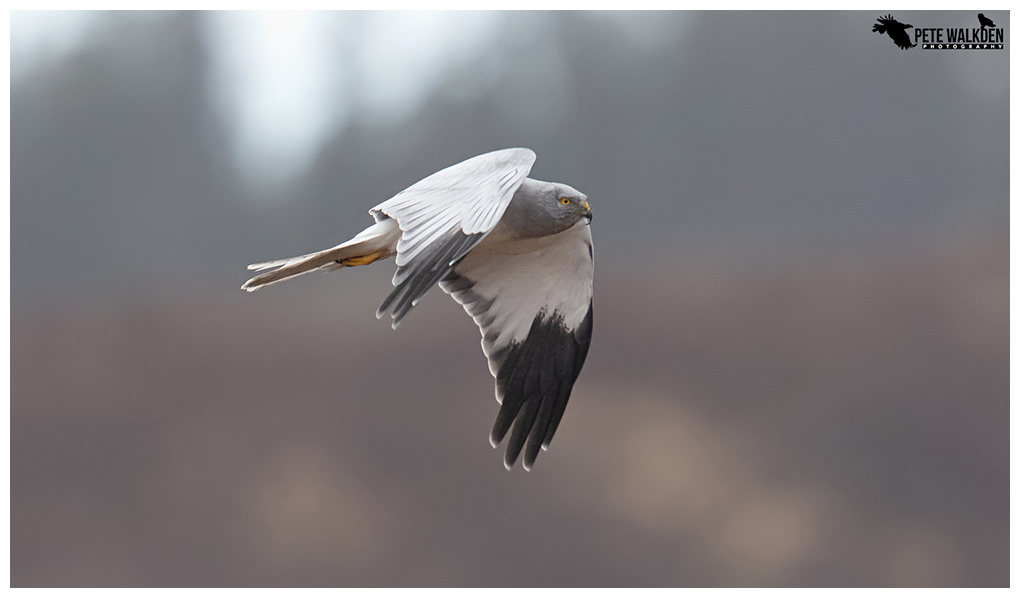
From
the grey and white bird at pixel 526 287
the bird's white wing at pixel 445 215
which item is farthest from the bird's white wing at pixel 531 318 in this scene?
the bird's white wing at pixel 445 215

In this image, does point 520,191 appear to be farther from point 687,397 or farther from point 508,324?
point 687,397

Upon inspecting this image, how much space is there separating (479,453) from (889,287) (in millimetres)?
4079

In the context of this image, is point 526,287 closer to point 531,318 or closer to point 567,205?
point 531,318

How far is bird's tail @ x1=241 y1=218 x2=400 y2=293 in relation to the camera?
263cm

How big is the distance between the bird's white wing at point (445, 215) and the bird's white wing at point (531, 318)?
1.75ft

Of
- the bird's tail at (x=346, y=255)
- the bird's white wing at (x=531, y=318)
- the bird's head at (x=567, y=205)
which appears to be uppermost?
the bird's head at (x=567, y=205)

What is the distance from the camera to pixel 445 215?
2.20m

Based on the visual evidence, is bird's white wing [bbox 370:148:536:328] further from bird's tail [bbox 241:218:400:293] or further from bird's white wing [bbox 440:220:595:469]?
bird's white wing [bbox 440:220:595:469]

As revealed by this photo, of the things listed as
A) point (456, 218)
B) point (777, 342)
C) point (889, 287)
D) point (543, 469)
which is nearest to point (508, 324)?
point (456, 218)

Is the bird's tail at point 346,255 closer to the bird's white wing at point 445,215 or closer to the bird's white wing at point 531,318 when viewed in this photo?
the bird's white wing at point 445,215

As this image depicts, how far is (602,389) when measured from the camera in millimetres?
8688

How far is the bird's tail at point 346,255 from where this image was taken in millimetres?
2635

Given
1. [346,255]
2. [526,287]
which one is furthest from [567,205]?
[346,255]

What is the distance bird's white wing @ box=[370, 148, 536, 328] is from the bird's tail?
112mm
